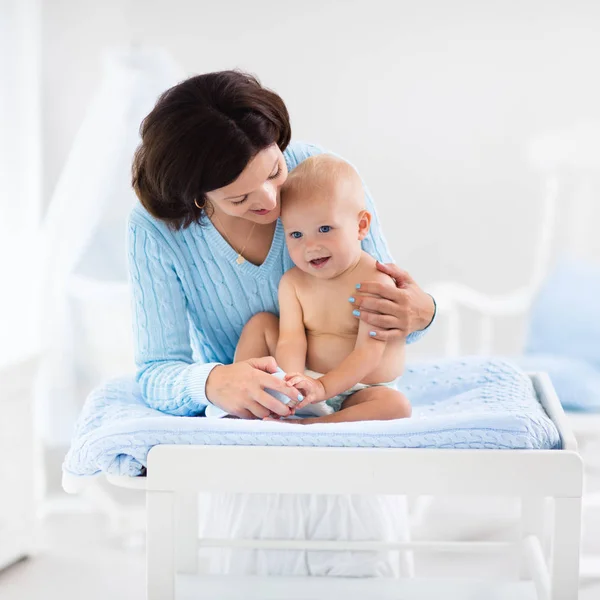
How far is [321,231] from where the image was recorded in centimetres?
154

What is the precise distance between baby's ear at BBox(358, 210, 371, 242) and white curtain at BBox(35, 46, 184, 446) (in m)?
1.45

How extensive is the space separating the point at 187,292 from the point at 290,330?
22 cm

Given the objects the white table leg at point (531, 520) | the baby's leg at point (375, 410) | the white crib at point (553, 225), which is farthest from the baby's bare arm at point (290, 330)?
the white crib at point (553, 225)

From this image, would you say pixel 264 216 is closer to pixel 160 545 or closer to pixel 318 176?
pixel 318 176

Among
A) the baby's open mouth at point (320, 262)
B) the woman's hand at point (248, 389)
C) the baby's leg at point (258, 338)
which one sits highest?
the baby's open mouth at point (320, 262)

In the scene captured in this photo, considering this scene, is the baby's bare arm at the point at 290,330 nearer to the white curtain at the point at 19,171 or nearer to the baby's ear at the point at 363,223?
the baby's ear at the point at 363,223

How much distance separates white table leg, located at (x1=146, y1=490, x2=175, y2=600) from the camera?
135 cm

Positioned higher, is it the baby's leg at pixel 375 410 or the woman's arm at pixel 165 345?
the woman's arm at pixel 165 345

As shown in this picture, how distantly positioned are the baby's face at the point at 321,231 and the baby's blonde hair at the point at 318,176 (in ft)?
0.05

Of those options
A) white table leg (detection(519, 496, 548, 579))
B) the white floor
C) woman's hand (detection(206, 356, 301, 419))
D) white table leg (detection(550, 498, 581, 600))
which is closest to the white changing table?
white table leg (detection(550, 498, 581, 600))

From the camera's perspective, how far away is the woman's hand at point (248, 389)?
56.4 inches

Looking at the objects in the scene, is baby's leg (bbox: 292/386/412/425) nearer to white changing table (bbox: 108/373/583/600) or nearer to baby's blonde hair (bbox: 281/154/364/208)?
white changing table (bbox: 108/373/583/600)

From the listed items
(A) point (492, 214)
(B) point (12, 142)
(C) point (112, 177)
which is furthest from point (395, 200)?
(B) point (12, 142)

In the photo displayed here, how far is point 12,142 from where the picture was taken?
3035mm
